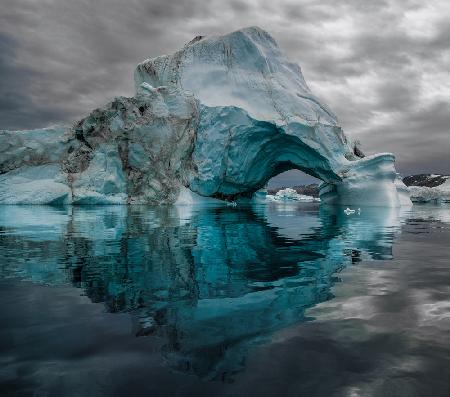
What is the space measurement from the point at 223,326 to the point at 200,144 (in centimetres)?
2954

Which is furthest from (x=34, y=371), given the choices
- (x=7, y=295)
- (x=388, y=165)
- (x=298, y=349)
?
(x=388, y=165)

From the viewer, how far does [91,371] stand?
2553 mm

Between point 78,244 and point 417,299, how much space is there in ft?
23.7

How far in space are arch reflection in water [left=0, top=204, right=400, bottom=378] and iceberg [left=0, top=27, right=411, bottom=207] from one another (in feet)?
68.7

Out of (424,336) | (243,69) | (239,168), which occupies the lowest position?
(424,336)

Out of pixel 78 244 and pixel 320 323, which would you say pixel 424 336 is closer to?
pixel 320 323

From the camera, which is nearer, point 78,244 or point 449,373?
point 449,373

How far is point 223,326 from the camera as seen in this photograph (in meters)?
3.42

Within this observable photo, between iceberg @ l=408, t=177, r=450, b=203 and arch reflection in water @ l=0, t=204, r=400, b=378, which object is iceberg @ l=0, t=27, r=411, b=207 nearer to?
arch reflection in water @ l=0, t=204, r=400, b=378

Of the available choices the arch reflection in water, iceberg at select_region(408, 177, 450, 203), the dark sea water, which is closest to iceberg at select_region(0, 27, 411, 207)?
the arch reflection in water

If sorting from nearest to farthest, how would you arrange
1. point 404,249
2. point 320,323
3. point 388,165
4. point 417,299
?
point 320,323, point 417,299, point 404,249, point 388,165

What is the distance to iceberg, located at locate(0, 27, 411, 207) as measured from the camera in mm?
30431

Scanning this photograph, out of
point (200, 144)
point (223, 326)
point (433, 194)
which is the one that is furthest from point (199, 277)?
point (433, 194)

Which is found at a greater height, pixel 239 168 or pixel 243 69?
pixel 243 69
